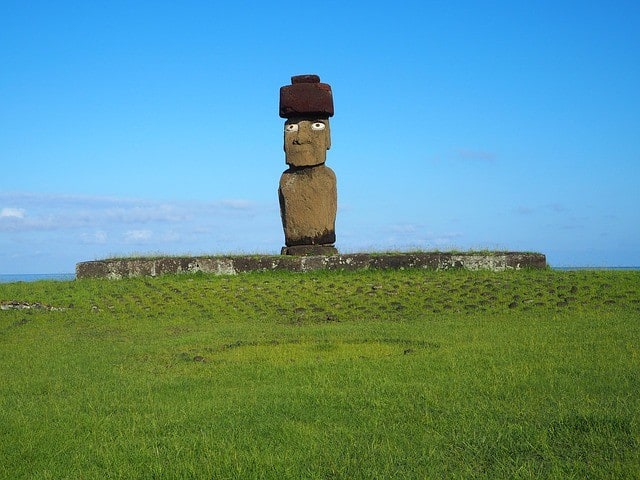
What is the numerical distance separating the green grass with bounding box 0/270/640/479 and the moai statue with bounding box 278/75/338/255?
6017 mm

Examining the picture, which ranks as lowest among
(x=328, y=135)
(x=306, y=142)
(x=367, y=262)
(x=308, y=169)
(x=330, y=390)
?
(x=330, y=390)

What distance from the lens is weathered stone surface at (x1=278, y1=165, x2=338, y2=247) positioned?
1970 centimetres

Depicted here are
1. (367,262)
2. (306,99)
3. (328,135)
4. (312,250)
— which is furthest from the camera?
(328,135)

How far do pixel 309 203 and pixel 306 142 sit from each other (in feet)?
5.44

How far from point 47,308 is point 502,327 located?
884cm

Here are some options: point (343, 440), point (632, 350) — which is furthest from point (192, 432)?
point (632, 350)

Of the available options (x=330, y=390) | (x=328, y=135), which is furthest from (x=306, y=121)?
(x=330, y=390)

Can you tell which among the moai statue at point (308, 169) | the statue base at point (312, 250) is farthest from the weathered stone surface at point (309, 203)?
the statue base at point (312, 250)

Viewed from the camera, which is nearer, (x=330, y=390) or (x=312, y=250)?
(x=330, y=390)

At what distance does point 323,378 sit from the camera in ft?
23.0

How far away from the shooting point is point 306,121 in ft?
64.6

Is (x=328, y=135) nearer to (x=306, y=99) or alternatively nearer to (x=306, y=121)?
(x=306, y=121)

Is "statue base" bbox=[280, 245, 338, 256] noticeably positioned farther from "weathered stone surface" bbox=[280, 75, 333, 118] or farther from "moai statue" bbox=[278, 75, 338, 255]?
"weathered stone surface" bbox=[280, 75, 333, 118]

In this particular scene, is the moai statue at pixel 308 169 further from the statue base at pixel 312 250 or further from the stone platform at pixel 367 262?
the stone platform at pixel 367 262
